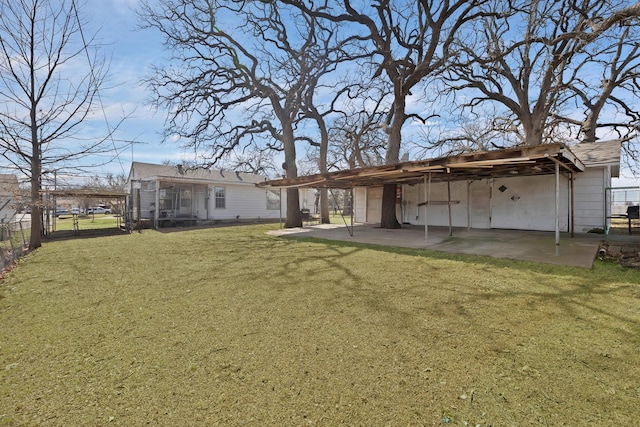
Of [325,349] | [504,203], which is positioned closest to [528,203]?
[504,203]

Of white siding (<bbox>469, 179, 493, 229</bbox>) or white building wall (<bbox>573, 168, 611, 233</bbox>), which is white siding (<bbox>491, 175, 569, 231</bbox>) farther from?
white building wall (<bbox>573, 168, 611, 233</bbox>)

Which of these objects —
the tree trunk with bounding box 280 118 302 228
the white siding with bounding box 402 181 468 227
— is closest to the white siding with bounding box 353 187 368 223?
the white siding with bounding box 402 181 468 227

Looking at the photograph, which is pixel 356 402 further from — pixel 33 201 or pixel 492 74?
pixel 492 74

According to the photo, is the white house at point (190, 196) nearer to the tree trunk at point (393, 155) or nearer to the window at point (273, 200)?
the window at point (273, 200)

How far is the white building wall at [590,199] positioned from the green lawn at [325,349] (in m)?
6.21

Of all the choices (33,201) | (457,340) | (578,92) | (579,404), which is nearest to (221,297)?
(457,340)

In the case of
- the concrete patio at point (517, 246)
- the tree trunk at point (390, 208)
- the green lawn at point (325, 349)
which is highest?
the tree trunk at point (390, 208)

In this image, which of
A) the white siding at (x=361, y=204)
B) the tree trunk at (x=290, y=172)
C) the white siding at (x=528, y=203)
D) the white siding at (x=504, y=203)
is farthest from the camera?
the white siding at (x=361, y=204)

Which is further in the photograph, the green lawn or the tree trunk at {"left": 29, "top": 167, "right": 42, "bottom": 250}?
the tree trunk at {"left": 29, "top": 167, "right": 42, "bottom": 250}

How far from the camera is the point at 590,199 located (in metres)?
9.87

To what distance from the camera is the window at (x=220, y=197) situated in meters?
18.1

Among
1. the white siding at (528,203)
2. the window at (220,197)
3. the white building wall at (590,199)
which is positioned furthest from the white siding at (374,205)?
the window at (220,197)

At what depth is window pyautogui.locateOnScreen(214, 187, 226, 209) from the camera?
59.3 feet

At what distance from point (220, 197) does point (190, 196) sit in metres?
1.72
